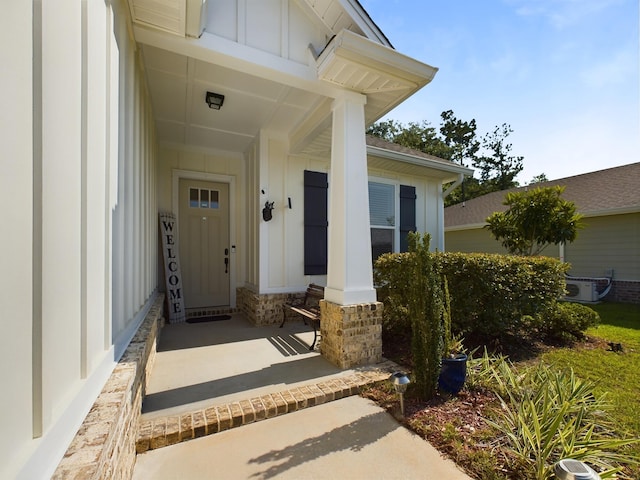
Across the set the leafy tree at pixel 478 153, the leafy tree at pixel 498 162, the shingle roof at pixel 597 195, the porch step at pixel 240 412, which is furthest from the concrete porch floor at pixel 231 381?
the leafy tree at pixel 498 162

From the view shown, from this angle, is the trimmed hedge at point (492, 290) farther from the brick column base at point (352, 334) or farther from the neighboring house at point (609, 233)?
the neighboring house at point (609, 233)

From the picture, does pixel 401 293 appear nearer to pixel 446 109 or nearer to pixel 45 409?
pixel 45 409

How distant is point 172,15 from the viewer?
234cm

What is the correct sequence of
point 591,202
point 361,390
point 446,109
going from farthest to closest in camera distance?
point 446,109 < point 591,202 < point 361,390

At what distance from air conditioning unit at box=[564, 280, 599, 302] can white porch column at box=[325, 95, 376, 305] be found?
7.70 m

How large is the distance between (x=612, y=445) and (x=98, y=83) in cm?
376

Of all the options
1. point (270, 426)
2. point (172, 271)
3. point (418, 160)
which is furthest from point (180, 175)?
point (418, 160)

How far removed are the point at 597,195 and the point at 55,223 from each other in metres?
13.3

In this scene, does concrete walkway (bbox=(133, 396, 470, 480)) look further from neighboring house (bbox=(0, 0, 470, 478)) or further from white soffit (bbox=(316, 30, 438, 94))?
white soffit (bbox=(316, 30, 438, 94))

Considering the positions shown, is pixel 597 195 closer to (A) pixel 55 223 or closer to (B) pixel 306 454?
(B) pixel 306 454

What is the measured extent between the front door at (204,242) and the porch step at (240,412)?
3519mm

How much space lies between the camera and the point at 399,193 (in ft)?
21.8

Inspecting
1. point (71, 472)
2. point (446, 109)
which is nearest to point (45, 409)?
point (71, 472)

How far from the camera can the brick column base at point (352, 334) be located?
3.17 m
